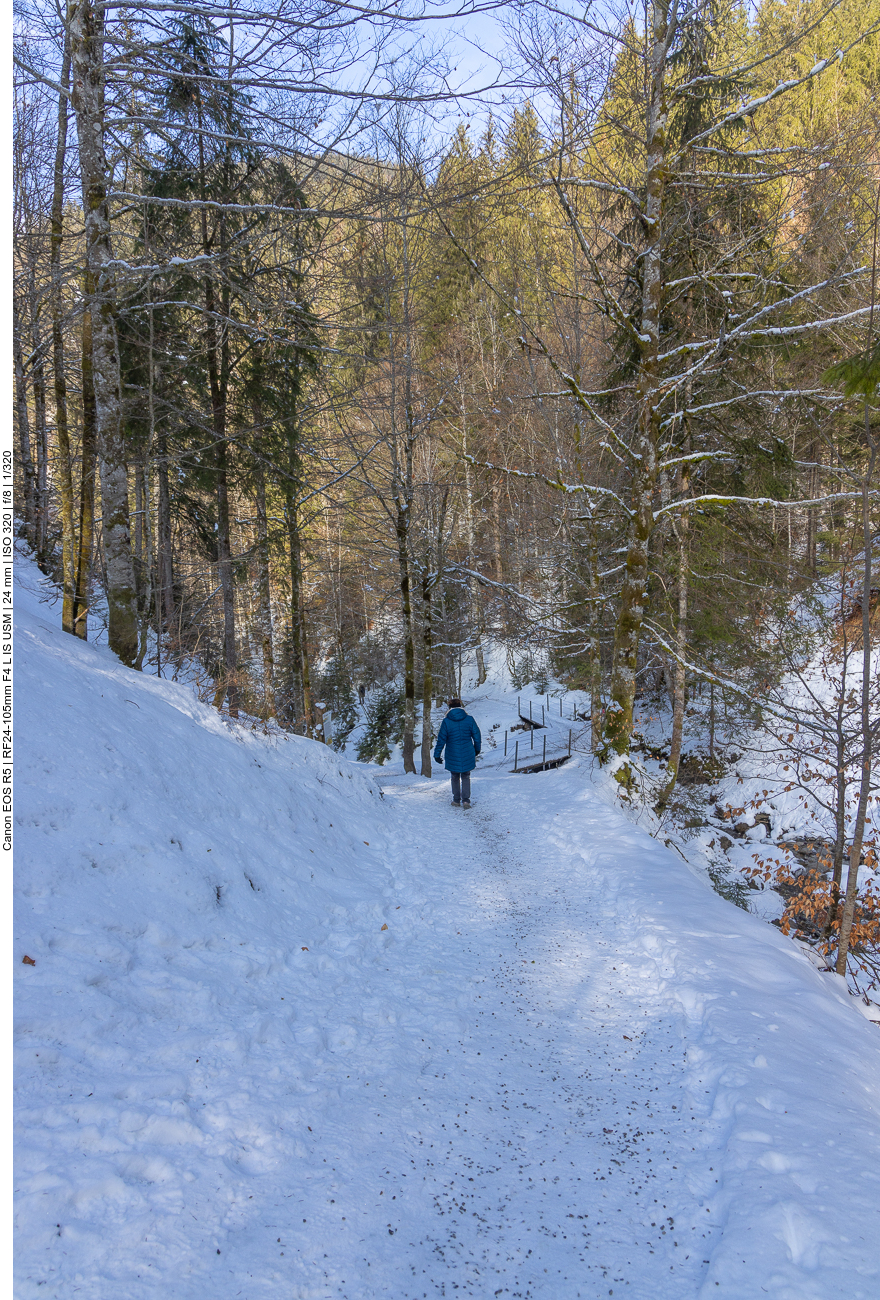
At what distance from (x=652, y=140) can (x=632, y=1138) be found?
35.4 ft

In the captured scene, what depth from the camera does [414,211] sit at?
5477mm

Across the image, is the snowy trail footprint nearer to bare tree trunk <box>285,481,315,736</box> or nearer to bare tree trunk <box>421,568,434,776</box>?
bare tree trunk <box>285,481,315,736</box>

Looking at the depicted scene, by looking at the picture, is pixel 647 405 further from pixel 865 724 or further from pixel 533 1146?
pixel 533 1146

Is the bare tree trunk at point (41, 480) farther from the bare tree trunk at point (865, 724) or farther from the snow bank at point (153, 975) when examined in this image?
the bare tree trunk at point (865, 724)

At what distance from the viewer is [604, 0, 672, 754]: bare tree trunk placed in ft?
26.1

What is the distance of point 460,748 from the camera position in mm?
10453

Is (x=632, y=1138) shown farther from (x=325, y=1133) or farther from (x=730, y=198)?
(x=730, y=198)

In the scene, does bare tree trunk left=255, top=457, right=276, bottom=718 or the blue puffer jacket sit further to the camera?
bare tree trunk left=255, top=457, right=276, bottom=718

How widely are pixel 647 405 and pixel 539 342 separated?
185cm

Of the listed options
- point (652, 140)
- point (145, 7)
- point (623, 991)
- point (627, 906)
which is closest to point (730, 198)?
point (652, 140)

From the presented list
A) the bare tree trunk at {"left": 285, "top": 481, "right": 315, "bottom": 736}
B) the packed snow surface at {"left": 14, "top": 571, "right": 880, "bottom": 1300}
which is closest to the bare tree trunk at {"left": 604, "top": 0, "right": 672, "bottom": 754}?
the packed snow surface at {"left": 14, "top": 571, "right": 880, "bottom": 1300}

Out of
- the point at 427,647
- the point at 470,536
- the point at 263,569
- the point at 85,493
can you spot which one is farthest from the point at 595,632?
the point at 470,536

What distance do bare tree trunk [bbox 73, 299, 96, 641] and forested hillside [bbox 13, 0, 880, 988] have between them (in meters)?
0.05

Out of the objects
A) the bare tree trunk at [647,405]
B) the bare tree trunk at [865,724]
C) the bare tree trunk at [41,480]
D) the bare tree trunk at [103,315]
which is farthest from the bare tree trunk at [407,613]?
the bare tree trunk at [865,724]
